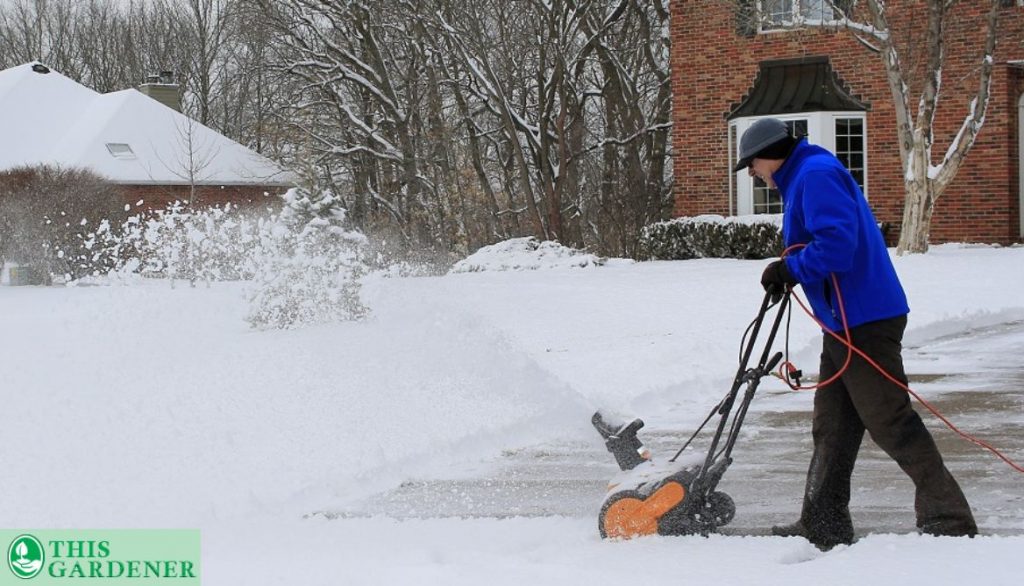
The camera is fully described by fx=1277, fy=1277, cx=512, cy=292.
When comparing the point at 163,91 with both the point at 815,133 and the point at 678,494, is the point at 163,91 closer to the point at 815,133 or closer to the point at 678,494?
the point at 815,133

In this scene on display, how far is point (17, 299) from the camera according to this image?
22422 mm

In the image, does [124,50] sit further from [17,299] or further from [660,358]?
[660,358]

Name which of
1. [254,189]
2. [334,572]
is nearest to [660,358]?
[334,572]

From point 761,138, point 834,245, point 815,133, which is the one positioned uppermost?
point 815,133

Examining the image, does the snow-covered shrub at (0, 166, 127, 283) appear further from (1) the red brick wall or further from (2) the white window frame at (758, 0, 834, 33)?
(2) the white window frame at (758, 0, 834, 33)

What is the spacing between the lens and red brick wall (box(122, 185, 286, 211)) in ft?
122

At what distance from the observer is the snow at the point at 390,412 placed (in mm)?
4918

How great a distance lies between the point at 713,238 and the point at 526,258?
3339 millimetres

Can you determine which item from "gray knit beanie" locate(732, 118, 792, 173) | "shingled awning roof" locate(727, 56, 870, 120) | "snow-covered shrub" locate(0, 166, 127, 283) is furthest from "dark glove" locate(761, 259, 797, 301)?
"snow-covered shrub" locate(0, 166, 127, 283)

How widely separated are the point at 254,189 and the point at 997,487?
115ft

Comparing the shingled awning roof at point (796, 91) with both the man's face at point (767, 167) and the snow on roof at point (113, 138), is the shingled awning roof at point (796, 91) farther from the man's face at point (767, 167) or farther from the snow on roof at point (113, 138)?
the man's face at point (767, 167)
